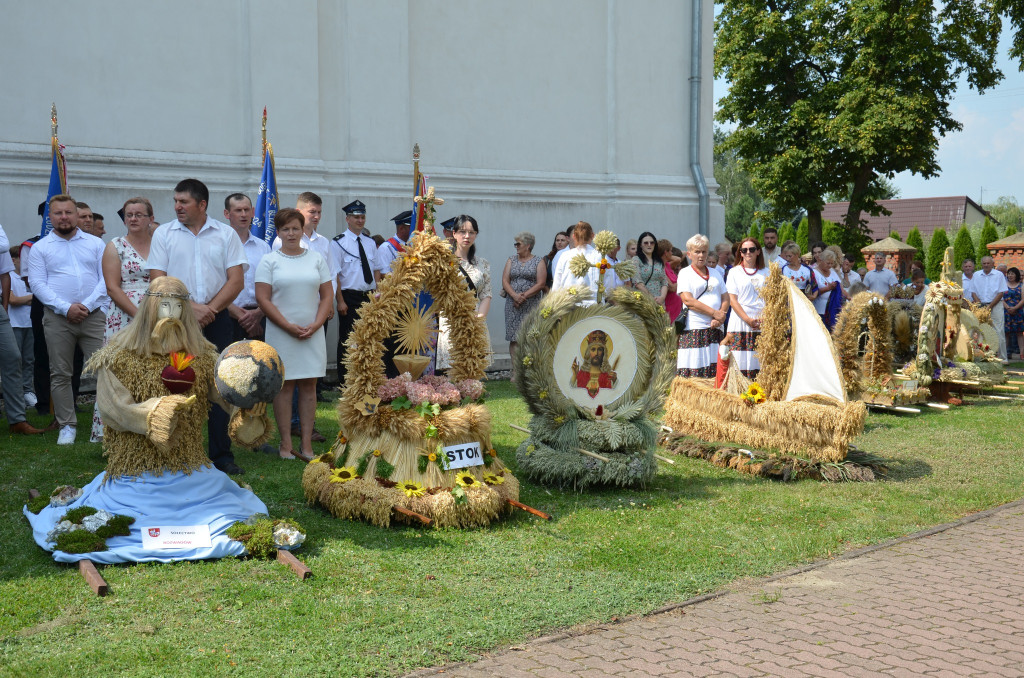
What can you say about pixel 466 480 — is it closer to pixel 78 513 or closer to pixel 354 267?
pixel 78 513

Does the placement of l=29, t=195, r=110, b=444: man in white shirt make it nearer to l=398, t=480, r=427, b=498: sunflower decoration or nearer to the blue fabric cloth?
the blue fabric cloth

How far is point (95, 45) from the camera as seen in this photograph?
11.8 meters

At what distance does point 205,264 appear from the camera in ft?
24.8

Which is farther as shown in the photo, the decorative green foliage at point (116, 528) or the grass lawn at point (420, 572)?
the decorative green foliage at point (116, 528)

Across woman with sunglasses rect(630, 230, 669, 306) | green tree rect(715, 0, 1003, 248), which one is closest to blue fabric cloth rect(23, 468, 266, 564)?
woman with sunglasses rect(630, 230, 669, 306)

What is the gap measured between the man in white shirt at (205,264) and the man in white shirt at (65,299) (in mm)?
1720

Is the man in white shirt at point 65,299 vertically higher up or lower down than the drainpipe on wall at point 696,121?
lower down

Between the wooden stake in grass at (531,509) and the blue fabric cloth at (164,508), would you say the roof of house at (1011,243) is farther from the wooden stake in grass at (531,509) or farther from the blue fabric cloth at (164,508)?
the blue fabric cloth at (164,508)

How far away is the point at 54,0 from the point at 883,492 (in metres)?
10.6

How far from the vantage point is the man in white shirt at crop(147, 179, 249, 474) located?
7434mm

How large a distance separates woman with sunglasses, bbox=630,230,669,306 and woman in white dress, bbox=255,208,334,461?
6050 millimetres

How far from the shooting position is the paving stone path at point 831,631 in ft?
14.5

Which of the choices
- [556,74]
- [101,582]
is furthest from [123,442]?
[556,74]

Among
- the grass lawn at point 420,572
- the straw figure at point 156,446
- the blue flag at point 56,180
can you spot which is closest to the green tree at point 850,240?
the grass lawn at point 420,572
